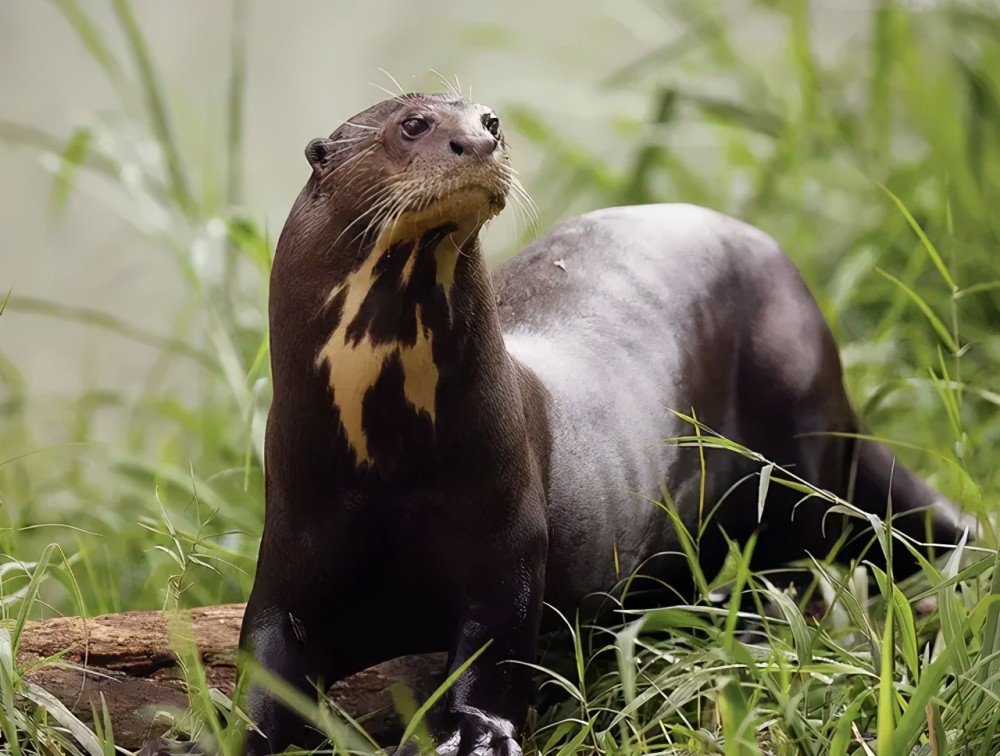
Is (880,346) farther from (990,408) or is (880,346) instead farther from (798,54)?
(798,54)

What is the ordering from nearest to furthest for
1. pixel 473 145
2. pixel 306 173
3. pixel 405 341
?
pixel 473 145
pixel 405 341
pixel 306 173

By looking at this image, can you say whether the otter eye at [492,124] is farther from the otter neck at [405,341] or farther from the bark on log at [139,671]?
the bark on log at [139,671]

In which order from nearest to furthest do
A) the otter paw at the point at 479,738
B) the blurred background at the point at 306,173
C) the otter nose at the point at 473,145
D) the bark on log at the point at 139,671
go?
the otter nose at the point at 473,145 < the otter paw at the point at 479,738 < the bark on log at the point at 139,671 < the blurred background at the point at 306,173

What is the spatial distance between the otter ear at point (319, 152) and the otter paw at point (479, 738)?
647mm

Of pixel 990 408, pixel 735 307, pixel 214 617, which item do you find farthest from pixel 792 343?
pixel 990 408

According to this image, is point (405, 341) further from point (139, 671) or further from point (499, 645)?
point (139, 671)

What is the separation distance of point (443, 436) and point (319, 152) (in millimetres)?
357

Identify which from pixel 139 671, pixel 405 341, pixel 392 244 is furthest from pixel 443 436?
pixel 139 671

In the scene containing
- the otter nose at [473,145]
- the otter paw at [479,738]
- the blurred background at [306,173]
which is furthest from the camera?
the blurred background at [306,173]

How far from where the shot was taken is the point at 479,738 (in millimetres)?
1788

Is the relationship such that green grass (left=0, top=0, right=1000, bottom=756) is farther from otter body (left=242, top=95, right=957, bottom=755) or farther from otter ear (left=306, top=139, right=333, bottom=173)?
otter ear (left=306, top=139, right=333, bottom=173)

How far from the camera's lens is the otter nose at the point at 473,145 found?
65.0 inches

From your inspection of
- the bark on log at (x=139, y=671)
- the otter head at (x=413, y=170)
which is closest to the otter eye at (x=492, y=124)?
the otter head at (x=413, y=170)

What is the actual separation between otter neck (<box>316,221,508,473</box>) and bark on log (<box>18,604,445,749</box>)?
17.7 inches
